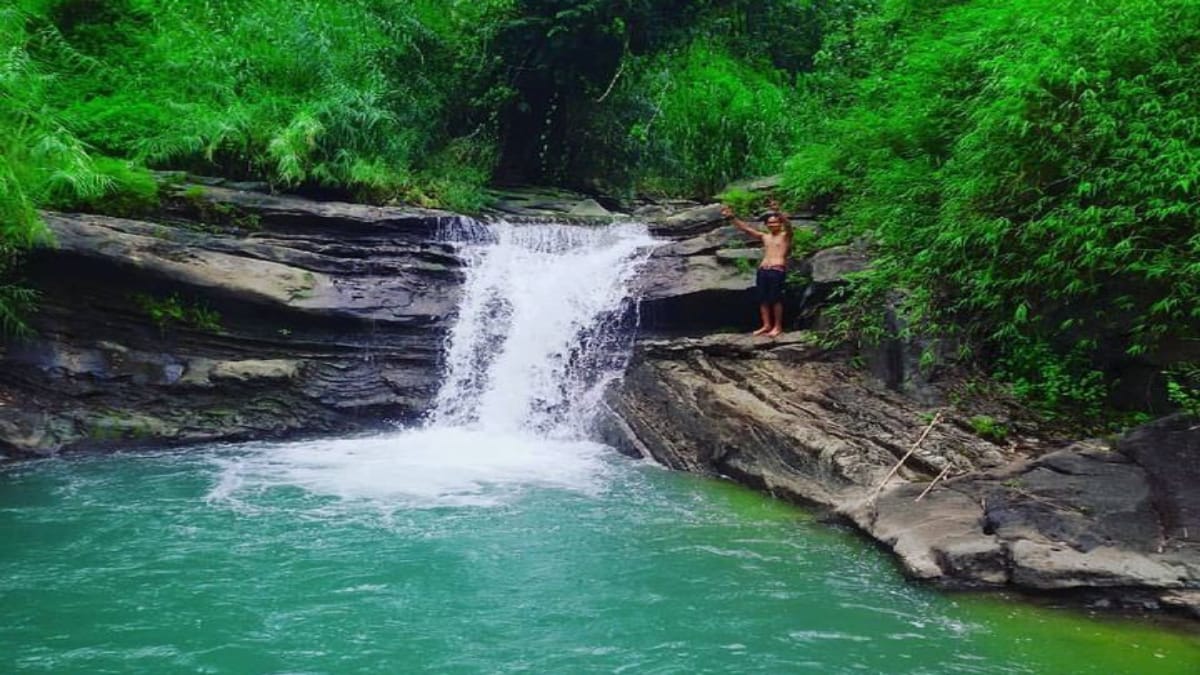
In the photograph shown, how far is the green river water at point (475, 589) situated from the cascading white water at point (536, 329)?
95.9 inches

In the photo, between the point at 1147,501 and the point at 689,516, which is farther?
the point at 689,516

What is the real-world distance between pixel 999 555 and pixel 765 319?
4.44 m

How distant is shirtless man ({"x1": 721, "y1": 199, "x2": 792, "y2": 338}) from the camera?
938 cm

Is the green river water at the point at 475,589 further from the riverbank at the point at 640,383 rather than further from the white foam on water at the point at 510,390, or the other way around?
the riverbank at the point at 640,383

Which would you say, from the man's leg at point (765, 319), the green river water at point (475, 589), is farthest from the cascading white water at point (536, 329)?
the green river water at point (475, 589)

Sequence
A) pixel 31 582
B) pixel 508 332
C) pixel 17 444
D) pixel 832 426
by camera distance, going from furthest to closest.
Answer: pixel 508 332, pixel 17 444, pixel 832 426, pixel 31 582

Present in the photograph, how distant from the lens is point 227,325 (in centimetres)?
995

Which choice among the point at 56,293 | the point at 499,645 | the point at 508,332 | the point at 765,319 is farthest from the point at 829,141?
the point at 56,293

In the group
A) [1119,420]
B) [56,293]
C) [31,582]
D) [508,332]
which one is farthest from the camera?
[508,332]

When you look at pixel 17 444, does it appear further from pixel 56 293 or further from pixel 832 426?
pixel 832 426

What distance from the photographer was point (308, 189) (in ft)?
38.0

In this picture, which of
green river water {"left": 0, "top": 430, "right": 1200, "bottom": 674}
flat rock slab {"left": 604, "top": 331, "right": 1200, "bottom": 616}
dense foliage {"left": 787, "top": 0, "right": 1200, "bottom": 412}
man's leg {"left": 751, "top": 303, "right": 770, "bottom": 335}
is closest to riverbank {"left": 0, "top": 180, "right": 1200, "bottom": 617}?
flat rock slab {"left": 604, "top": 331, "right": 1200, "bottom": 616}

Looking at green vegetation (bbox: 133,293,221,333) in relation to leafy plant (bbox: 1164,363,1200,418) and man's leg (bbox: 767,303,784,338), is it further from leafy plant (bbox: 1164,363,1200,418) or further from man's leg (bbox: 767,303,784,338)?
leafy plant (bbox: 1164,363,1200,418)

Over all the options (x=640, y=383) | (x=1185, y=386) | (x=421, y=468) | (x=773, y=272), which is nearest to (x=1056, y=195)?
(x=1185, y=386)
